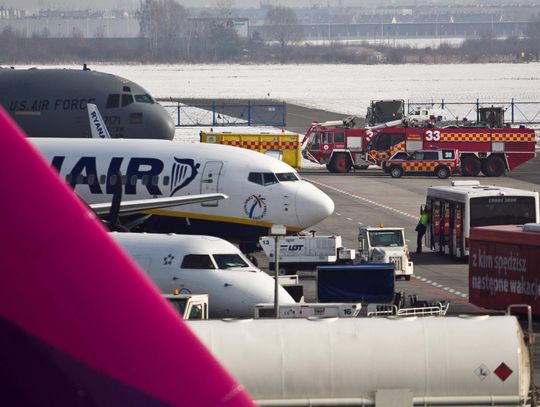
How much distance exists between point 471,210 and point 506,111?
3157 inches

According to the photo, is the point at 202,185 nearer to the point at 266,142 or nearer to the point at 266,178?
the point at 266,178

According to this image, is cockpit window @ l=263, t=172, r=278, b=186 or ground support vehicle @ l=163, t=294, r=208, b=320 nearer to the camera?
ground support vehicle @ l=163, t=294, r=208, b=320

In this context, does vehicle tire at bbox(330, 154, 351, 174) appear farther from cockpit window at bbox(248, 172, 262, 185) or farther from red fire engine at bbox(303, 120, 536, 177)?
cockpit window at bbox(248, 172, 262, 185)

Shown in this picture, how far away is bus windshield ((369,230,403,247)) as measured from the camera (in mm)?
41906

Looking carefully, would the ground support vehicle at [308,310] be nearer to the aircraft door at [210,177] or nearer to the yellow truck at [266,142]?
the aircraft door at [210,177]

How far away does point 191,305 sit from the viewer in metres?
25.5

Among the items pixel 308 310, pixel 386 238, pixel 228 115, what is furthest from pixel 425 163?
pixel 228 115

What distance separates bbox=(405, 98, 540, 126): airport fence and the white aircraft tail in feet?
183

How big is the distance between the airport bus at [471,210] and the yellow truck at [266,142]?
2518 cm

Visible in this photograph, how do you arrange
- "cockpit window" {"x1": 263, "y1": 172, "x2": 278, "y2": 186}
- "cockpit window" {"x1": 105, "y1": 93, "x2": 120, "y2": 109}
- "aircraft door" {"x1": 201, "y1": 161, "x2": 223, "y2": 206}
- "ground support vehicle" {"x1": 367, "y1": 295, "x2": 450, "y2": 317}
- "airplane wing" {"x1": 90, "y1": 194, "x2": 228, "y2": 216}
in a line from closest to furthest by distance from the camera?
"ground support vehicle" {"x1": 367, "y1": 295, "x2": 450, "y2": 317} → "airplane wing" {"x1": 90, "y1": 194, "x2": 228, "y2": 216} → "aircraft door" {"x1": 201, "y1": 161, "x2": 223, "y2": 206} → "cockpit window" {"x1": 263, "y1": 172, "x2": 278, "y2": 186} → "cockpit window" {"x1": 105, "y1": 93, "x2": 120, "y2": 109}

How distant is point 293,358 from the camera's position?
1948 cm

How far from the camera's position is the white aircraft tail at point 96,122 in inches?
2243

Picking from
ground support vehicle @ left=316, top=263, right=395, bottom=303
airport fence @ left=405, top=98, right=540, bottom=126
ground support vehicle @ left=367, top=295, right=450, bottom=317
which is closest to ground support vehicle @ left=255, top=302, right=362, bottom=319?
ground support vehicle @ left=367, top=295, right=450, bottom=317

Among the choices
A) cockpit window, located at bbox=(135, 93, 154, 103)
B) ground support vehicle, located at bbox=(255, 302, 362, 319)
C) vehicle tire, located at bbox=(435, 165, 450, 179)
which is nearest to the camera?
ground support vehicle, located at bbox=(255, 302, 362, 319)
